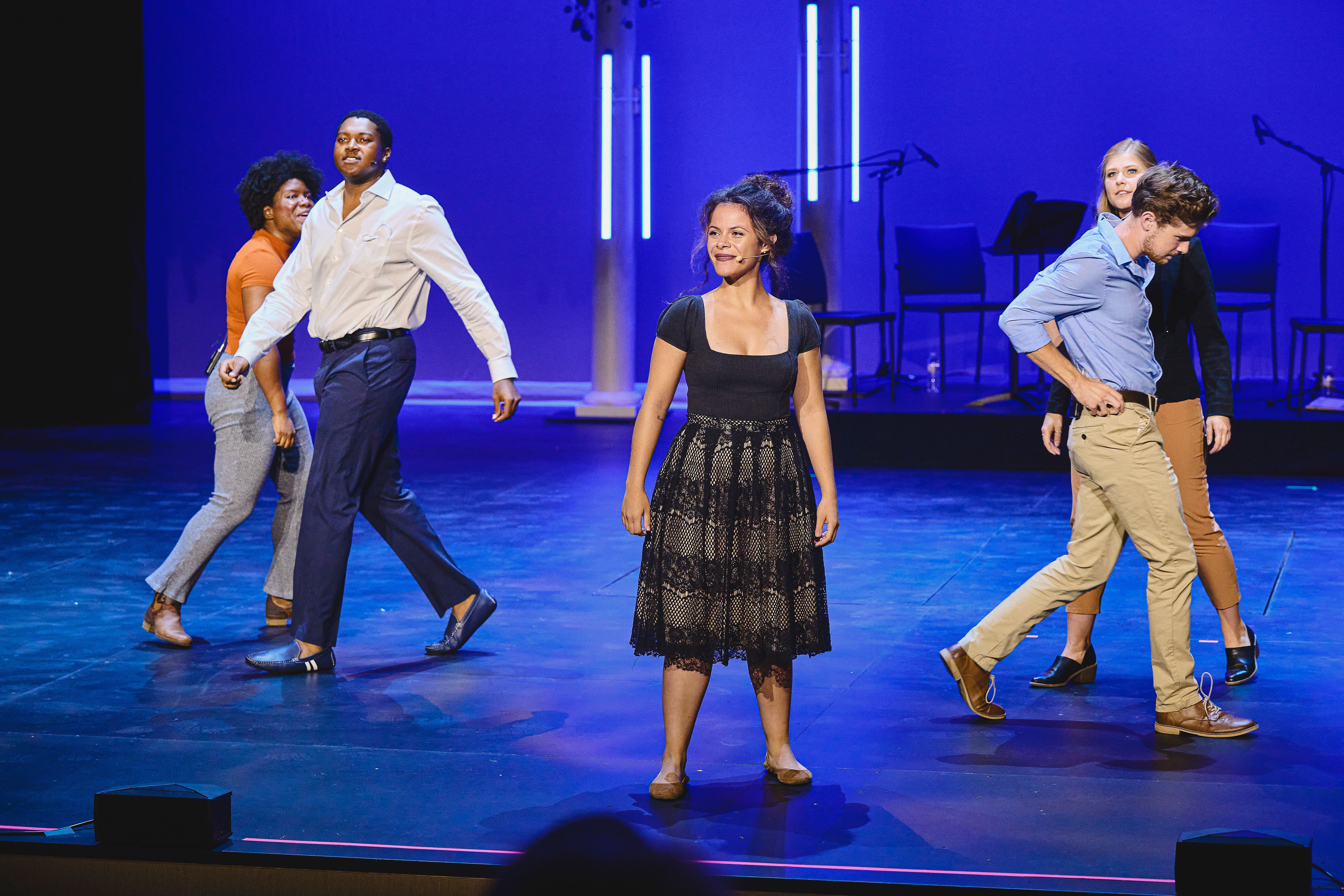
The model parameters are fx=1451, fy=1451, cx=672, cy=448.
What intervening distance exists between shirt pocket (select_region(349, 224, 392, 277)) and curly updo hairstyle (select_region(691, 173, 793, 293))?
42.7 inches

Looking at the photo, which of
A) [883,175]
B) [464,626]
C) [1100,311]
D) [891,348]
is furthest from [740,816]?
[883,175]

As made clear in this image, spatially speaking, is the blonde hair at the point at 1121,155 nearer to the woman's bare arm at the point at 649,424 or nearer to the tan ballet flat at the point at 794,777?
the woman's bare arm at the point at 649,424

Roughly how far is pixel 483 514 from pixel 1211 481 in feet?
12.1

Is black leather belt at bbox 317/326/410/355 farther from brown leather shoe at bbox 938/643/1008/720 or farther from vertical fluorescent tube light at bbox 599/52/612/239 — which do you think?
vertical fluorescent tube light at bbox 599/52/612/239

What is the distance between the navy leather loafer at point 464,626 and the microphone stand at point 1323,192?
17.3 feet

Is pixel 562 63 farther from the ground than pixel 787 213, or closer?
farther from the ground

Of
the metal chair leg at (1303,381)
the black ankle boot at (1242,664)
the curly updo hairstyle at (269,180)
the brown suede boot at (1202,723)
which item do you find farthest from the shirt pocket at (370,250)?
the metal chair leg at (1303,381)

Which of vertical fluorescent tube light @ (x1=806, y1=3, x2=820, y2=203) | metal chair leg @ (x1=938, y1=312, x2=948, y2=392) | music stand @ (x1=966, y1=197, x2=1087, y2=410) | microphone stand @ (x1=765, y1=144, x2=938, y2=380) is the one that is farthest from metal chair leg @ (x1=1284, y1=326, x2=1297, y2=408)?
vertical fluorescent tube light @ (x1=806, y1=3, x2=820, y2=203)

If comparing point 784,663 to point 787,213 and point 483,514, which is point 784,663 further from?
point 483,514

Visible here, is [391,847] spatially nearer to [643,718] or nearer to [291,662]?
[643,718]

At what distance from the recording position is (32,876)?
1978 mm

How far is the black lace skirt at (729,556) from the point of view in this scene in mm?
2793

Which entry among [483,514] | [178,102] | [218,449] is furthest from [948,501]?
[178,102]

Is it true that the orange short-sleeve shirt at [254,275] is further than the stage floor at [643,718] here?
Yes
